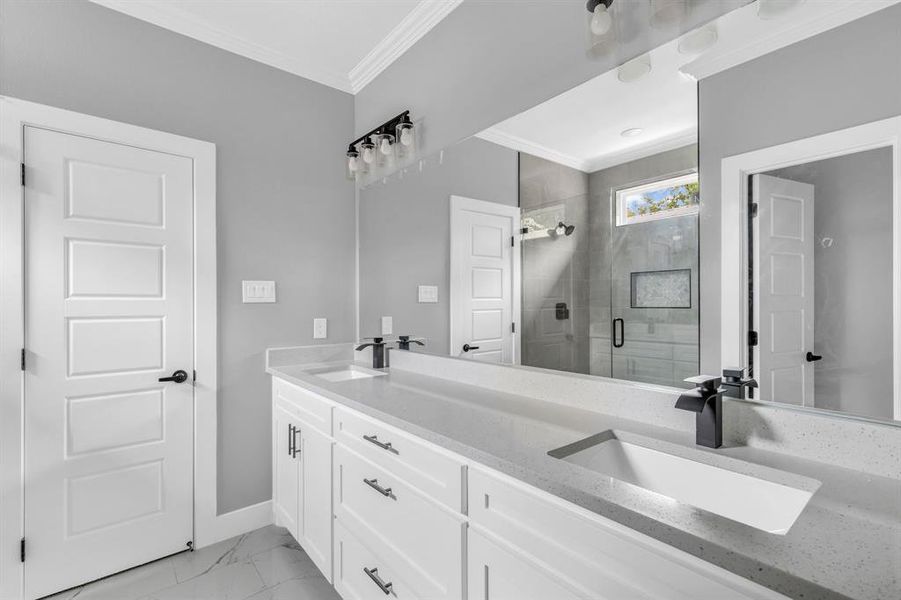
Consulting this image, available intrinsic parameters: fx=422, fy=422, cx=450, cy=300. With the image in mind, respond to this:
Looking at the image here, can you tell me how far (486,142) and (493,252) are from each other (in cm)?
49

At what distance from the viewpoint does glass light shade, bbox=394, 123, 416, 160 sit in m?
2.22

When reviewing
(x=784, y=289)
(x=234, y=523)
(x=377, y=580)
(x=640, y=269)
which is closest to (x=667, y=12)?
(x=640, y=269)

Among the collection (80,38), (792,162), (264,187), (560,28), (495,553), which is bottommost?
(495,553)

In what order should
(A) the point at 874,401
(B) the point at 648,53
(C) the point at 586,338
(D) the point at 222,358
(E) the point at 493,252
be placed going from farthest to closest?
1. (D) the point at 222,358
2. (E) the point at 493,252
3. (C) the point at 586,338
4. (B) the point at 648,53
5. (A) the point at 874,401

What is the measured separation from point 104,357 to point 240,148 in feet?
4.09

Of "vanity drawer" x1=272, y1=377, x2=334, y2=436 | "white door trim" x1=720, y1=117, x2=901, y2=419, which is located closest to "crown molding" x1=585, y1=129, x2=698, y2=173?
"white door trim" x1=720, y1=117, x2=901, y2=419

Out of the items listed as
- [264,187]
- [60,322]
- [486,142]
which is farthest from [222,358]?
[486,142]

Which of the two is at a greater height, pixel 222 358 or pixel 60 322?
pixel 60 322

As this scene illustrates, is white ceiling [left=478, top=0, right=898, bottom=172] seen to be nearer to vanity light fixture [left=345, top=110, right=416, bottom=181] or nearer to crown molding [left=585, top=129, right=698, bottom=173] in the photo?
crown molding [left=585, top=129, right=698, bottom=173]

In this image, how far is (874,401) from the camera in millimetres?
902

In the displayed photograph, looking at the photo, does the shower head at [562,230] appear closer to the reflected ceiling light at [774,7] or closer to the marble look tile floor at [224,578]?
the reflected ceiling light at [774,7]

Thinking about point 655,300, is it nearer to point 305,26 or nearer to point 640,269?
point 640,269

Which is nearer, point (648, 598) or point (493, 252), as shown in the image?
point (648, 598)

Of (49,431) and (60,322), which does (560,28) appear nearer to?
(60,322)
